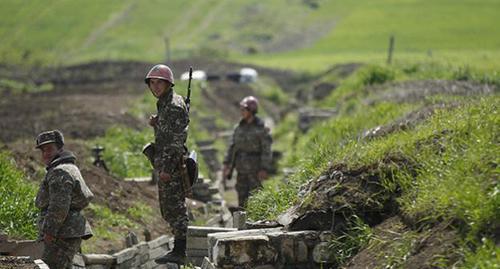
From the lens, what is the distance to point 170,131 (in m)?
10.1

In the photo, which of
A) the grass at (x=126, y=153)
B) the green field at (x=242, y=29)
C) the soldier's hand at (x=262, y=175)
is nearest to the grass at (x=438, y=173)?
the soldier's hand at (x=262, y=175)

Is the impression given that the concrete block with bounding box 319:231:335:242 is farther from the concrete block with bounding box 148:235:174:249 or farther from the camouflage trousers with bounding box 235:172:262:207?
the camouflage trousers with bounding box 235:172:262:207

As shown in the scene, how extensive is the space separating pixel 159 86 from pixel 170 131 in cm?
45

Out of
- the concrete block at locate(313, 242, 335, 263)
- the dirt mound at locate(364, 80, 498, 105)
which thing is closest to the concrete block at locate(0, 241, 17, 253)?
the concrete block at locate(313, 242, 335, 263)

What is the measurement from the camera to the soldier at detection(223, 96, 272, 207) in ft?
49.5

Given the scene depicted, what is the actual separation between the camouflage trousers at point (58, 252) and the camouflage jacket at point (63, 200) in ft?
0.29

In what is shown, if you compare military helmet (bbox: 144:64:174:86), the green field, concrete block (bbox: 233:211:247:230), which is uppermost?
the green field

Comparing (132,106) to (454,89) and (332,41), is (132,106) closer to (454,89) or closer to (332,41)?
(454,89)

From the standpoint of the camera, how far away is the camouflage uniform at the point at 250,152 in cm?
1511

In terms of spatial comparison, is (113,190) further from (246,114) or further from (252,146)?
(246,114)

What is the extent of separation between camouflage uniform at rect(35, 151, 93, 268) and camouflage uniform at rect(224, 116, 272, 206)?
576cm

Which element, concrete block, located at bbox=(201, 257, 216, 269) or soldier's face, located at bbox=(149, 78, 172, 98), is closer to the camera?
concrete block, located at bbox=(201, 257, 216, 269)

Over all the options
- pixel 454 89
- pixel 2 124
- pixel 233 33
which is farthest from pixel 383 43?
pixel 454 89

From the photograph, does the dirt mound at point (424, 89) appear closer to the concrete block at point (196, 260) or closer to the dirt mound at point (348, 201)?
the concrete block at point (196, 260)
